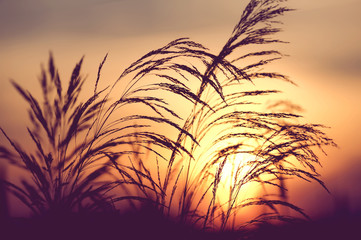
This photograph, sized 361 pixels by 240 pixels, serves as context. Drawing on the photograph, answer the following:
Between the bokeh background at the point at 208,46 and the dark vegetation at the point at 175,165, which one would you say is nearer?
the dark vegetation at the point at 175,165

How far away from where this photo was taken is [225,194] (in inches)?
78.4

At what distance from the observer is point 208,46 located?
213cm

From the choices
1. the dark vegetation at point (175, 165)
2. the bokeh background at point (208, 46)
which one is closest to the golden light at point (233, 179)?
the dark vegetation at point (175, 165)

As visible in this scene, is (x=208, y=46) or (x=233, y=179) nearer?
(x=233, y=179)

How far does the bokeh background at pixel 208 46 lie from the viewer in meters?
2.00

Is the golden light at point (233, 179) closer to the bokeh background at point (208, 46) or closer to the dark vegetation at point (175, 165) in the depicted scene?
the dark vegetation at point (175, 165)

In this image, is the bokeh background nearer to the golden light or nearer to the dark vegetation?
the dark vegetation

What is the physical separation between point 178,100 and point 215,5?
1.59ft

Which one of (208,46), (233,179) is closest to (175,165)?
(233,179)

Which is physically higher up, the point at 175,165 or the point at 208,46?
the point at 208,46

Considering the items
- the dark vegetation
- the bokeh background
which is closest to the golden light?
the dark vegetation

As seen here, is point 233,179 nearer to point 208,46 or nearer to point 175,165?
point 175,165

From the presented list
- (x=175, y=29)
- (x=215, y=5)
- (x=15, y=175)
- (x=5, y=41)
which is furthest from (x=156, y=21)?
(x=15, y=175)

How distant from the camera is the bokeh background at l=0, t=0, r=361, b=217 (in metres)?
2.00
